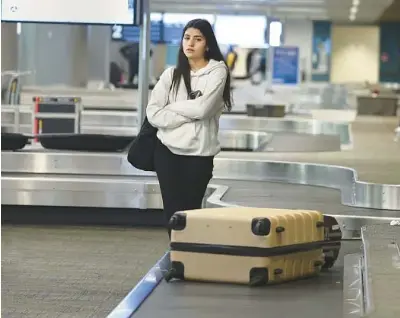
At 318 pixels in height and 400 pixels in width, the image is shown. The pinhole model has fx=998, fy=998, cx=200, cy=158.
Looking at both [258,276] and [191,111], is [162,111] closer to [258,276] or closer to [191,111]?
[191,111]

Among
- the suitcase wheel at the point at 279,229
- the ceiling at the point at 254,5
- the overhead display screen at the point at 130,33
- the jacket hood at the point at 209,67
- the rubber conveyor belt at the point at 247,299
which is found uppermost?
the ceiling at the point at 254,5

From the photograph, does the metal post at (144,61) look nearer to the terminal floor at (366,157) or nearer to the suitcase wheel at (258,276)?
the terminal floor at (366,157)

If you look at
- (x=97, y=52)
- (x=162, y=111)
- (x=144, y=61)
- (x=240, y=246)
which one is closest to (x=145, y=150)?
(x=162, y=111)

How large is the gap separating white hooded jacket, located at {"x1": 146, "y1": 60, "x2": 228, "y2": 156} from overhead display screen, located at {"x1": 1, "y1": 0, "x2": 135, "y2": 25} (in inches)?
122

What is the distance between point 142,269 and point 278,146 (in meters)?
7.42

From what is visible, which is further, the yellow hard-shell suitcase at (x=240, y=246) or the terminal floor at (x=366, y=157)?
the terminal floor at (x=366, y=157)

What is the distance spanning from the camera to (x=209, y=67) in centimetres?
596

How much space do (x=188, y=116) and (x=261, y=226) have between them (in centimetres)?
140

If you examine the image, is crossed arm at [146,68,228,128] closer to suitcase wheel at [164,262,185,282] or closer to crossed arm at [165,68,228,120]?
crossed arm at [165,68,228,120]

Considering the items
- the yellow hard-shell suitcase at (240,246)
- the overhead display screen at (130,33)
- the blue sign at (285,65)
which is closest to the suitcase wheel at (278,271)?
the yellow hard-shell suitcase at (240,246)

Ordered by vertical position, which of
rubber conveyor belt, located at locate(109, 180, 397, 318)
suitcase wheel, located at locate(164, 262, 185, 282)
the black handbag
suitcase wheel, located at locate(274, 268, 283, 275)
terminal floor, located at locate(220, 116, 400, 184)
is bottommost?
rubber conveyor belt, located at locate(109, 180, 397, 318)

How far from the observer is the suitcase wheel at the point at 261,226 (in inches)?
186

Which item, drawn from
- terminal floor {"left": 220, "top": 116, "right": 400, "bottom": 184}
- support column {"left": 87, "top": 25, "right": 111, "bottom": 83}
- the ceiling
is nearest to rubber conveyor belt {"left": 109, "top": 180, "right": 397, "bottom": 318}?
terminal floor {"left": 220, "top": 116, "right": 400, "bottom": 184}

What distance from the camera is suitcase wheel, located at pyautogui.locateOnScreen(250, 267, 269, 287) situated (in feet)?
15.8
